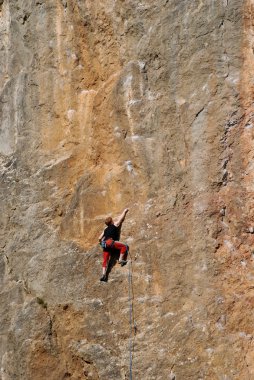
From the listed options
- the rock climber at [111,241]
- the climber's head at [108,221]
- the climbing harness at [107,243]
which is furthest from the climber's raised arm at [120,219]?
the climbing harness at [107,243]

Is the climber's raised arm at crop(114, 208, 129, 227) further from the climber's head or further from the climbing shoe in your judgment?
the climbing shoe

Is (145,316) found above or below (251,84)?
below

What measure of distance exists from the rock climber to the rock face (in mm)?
169

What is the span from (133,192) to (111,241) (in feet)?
3.38

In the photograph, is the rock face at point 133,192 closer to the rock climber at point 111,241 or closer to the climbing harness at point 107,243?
the rock climber at point 111,241

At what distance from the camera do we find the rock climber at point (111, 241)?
35.4ft

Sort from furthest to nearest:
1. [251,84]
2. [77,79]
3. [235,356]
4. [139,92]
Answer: [77,79]
[139,92]
[251,84]
[235,356]

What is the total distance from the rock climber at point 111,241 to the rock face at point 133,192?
17 centimetres

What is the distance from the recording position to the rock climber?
10.8 m

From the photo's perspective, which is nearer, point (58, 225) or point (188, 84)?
point (188, 84)

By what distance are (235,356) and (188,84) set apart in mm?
4855

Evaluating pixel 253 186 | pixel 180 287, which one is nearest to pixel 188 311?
pixel 180 287

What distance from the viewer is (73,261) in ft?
37.2

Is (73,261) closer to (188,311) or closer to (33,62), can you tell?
(188,311)
